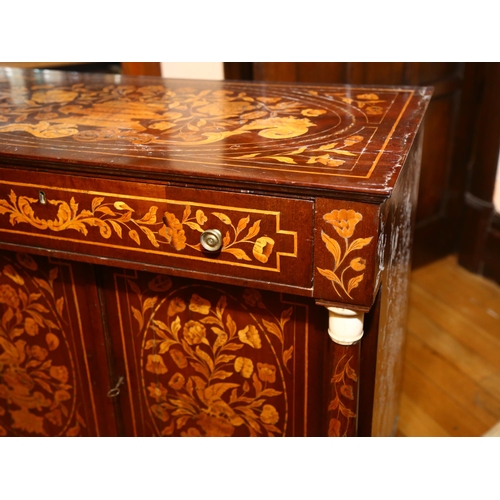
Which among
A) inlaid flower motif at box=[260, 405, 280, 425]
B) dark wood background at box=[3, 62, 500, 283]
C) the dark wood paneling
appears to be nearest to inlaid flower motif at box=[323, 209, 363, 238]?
inlaid flower motif at box=[260, 405, 280, 425]

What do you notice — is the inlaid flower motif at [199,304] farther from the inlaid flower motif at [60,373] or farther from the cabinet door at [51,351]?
the inlaid flower motif at [60,373]

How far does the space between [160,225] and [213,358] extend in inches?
12.1

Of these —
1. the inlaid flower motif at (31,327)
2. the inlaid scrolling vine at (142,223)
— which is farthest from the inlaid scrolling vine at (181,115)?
the inlaid flower motif at (31,327)

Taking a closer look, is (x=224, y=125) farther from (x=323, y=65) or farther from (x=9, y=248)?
(x=323, y=65)

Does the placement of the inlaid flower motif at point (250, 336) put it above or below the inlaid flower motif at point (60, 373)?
above

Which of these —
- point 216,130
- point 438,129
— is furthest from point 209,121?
point 438,129

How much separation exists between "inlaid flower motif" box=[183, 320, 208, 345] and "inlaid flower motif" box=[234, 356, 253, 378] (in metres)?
0.07

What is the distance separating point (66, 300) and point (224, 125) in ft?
1.47

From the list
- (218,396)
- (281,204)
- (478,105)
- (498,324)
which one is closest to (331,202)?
(281,204)

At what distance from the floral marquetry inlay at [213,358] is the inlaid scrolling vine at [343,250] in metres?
0.19

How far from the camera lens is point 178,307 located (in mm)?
1103

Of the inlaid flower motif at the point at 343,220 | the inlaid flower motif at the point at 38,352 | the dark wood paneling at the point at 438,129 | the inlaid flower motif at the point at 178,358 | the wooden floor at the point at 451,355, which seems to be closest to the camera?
the inlaid flower motif at the point at 343,220

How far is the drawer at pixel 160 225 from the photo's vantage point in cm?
87

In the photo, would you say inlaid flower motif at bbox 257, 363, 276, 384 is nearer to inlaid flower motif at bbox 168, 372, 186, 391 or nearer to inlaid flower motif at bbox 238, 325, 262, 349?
inlaid flower motif at bbox 238, 325, 262, 349
